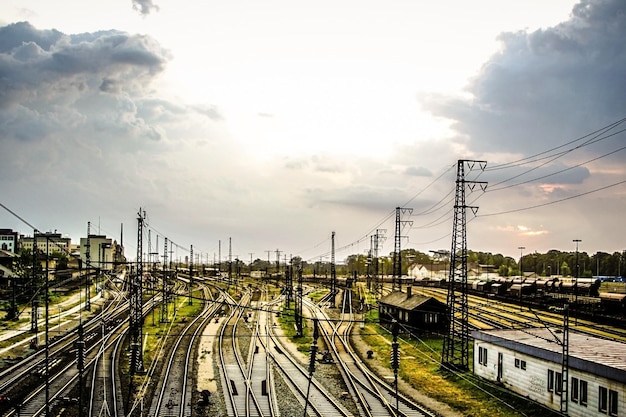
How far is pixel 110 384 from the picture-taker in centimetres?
3322

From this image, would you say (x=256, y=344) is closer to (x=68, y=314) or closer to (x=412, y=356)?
(x=412, y=356)

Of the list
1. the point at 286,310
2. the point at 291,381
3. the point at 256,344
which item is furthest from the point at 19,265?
the point at 291,381

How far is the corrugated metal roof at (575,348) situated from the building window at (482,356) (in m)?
0.67

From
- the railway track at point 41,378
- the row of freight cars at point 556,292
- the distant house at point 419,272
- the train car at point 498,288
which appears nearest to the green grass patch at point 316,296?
the row of freight cars at point 556,292

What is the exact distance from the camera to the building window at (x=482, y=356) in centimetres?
3422

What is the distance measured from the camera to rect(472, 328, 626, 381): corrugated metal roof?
2480cm

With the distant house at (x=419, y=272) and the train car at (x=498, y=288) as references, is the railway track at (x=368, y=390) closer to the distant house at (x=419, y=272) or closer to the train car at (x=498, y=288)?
the train car at (x=498, y=288)

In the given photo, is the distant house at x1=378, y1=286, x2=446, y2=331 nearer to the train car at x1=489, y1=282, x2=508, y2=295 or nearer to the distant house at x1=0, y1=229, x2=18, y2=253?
the train car at x1=489, y1=282, x2=508, y2=295

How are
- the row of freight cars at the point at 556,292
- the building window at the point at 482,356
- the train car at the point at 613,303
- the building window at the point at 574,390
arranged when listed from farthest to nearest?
the row of freight cars at the point at 556,292
the train car at the point at 613,303
the building window at the point at 482,356
the building window at the point at 574,390

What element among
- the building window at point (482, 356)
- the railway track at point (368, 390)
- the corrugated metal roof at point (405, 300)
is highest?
the corrugated metal roof at point (405, 300)

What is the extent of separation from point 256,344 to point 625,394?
30365 mm

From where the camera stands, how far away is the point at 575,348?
2886cm

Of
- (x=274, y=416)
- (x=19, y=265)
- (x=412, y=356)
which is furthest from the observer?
(x=19, y=265)

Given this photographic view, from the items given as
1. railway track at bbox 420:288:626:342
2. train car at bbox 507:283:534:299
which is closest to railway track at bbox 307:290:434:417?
railway track at bbox 420:288:626:342
